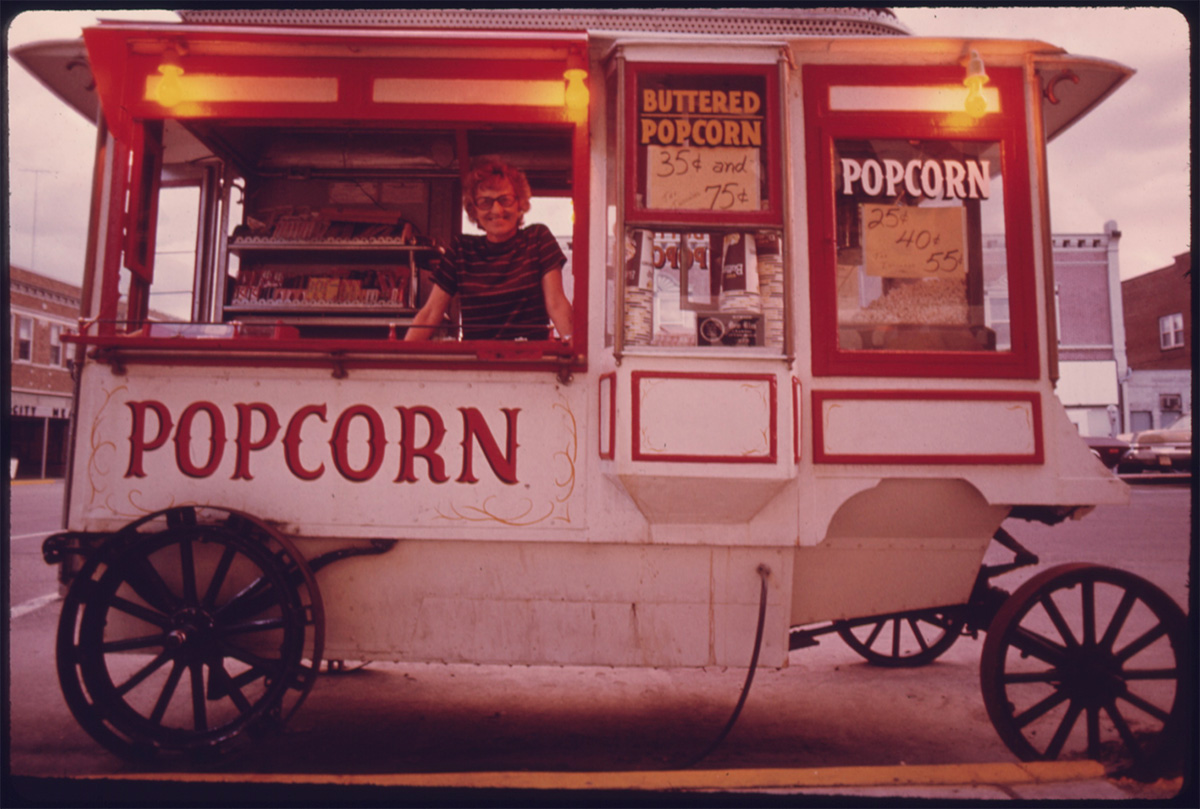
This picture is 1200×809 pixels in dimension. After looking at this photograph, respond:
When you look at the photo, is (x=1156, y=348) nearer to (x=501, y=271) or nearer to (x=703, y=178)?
(x=703, y=178)

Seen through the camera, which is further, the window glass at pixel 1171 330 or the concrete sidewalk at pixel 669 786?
the window glass at pixel 1171 330

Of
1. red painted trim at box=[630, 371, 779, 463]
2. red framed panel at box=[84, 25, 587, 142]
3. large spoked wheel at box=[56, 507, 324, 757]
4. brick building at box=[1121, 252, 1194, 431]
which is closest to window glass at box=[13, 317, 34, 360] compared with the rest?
red framed panel at box=[84, 25, 587, 142]

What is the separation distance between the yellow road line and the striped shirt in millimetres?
1844

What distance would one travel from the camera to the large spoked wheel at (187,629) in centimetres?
270

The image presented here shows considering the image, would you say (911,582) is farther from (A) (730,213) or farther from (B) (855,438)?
(A) (730,213)

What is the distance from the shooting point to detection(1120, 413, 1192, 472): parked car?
54.7 ft

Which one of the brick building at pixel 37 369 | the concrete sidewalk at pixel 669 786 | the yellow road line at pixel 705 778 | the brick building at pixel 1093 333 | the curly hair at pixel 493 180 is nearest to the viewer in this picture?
the concrete sidewalk at pixel 669 786

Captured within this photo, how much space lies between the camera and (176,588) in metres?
3.03

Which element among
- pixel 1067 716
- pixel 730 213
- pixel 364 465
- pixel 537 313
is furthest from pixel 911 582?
pixel 364 465

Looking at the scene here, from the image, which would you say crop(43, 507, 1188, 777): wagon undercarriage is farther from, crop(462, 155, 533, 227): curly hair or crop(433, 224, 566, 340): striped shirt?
crop(462, 155, 533, 227): curly hair

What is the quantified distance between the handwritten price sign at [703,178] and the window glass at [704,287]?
0.39ft

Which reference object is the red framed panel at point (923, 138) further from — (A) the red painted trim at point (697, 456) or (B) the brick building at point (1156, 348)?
(B) the brick building at point (1156, 348)

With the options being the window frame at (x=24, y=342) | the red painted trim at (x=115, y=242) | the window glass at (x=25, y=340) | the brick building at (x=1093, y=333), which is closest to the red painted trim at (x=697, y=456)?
Answer: the red painted trim at (x=115, y=242)

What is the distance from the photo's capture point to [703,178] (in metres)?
2.94
